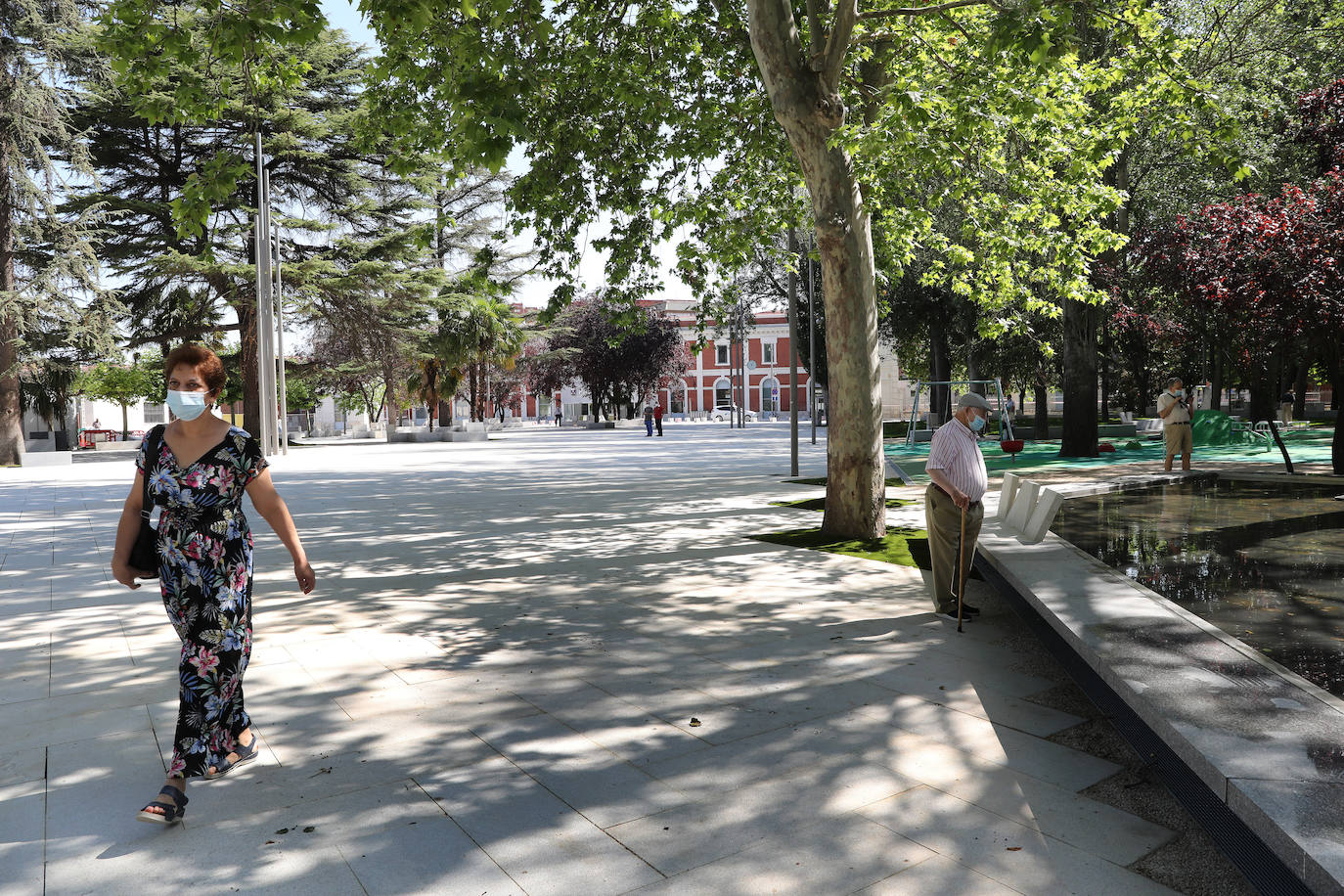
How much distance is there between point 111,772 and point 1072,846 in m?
3.72

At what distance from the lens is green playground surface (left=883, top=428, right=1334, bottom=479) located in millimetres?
18625

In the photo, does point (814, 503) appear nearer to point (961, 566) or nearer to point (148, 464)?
point (961, 566)

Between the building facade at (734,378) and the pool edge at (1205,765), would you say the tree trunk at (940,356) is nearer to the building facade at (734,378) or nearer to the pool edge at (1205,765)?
the pool edge at (1205,765)

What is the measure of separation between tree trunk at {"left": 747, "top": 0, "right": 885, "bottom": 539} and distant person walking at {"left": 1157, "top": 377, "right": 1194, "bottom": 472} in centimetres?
754

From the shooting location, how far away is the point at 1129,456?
21.5 metres

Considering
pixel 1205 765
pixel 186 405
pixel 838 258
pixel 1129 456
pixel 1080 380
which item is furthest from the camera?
pixel 1129 456

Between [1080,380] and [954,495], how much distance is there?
16.1 meters

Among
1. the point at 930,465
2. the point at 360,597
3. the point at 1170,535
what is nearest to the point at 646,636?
the point at 930,465

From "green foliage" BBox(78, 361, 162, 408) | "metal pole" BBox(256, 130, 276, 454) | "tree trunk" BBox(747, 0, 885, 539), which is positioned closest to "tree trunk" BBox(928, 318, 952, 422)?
"metal pole" BBox(256, 130, 276, 454)

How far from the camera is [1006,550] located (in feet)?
23.1

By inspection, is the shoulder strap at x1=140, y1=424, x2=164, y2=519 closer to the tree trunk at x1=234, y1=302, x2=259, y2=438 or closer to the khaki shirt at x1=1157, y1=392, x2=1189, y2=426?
the khaki shirt at x1=1157, y1=392, x2=1189, y2=426

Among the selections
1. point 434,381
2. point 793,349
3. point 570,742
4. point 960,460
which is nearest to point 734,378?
point 434,381

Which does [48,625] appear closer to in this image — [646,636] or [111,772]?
[111,772]

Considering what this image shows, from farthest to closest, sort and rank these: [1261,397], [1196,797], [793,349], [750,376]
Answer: [750,376] → [1261,397] → [793,349] → [1196,797]
